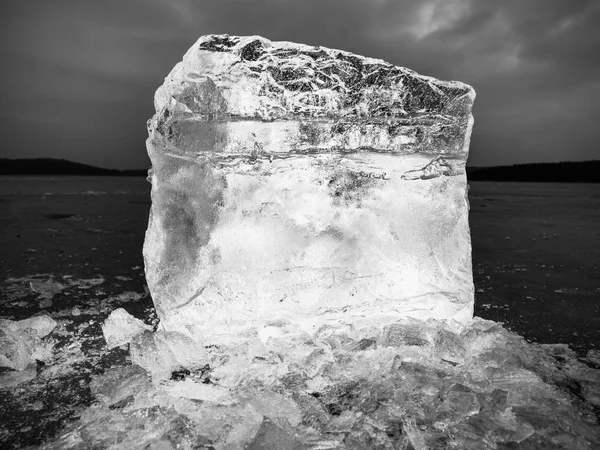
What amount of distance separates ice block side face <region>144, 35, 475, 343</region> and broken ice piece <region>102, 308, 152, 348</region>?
28 centimetres

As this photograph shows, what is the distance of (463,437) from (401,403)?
32cm

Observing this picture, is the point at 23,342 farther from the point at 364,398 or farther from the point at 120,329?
the point at 364,398

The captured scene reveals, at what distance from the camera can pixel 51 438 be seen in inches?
71.0

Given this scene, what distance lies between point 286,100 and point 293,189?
604 mm

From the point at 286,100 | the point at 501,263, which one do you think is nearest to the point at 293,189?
the point at 286,100

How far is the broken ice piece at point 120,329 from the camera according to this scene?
278 cm

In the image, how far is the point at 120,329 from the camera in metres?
2.84

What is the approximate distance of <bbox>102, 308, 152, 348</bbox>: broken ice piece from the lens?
109 inches

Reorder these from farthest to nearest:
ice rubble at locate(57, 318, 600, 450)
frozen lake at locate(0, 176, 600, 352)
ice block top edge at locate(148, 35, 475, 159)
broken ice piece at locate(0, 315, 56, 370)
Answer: frozen lake at locate(0, 176, 600, 352) < ice block top edge at locate(148, 35, 475, 159) < broken ice piece at locate(0, 315, 56, 370) < ice rubble at locate(57, 318, 600, 450)

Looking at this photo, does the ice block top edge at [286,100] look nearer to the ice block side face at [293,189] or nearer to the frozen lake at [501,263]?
the ice block side face at [293,189]

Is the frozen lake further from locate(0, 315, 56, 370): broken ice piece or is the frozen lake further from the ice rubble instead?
the ice rubble

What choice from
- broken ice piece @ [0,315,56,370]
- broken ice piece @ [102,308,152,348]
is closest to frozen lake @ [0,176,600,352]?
broken ice piece @ [0,315,56,370]

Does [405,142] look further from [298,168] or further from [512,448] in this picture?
[512,448]

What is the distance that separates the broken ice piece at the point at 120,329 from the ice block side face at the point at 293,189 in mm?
280
